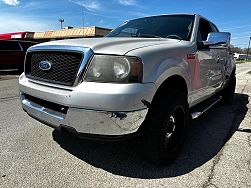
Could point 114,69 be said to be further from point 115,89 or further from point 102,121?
point 102,121

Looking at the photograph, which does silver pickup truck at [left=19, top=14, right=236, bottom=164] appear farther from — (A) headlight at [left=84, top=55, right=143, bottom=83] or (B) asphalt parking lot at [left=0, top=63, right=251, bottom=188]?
(B) asphalt parking lot at [left=0, top=63, right=251, bottom=188]

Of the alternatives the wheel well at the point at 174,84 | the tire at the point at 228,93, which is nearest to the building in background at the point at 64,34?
the tire at the point at 228,93

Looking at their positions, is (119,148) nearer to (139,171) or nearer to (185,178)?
(139,171)

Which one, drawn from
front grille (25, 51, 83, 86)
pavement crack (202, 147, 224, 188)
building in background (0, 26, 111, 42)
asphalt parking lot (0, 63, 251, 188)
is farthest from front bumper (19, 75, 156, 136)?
building in background (0, 26, 111, 42)

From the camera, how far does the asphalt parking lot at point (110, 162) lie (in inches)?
110

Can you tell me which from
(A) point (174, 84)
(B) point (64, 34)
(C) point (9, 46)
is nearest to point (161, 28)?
(A) point (174, 84)

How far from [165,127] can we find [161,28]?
180cm

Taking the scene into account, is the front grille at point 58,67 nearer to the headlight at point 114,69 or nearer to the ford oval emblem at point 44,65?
the ford oval emblem at point 44,65

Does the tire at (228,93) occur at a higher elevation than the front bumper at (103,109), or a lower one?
lower

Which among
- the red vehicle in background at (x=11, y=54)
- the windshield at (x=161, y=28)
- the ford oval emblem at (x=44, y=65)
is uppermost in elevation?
the windshield at (x=161, y=28)

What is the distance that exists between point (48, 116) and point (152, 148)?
3.74ft

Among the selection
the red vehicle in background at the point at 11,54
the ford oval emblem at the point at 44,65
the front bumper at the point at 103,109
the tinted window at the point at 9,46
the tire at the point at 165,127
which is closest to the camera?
the front bumper at the point at 103,109

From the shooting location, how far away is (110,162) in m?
3.22

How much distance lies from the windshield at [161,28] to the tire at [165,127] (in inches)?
42.5
